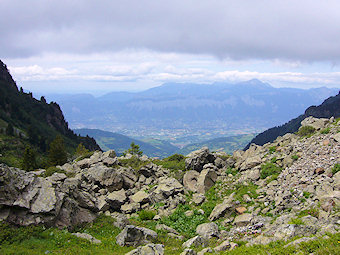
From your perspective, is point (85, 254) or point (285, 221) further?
point (285, 221)

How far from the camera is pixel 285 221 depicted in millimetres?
16656

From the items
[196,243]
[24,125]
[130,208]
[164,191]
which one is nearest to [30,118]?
[24,125]

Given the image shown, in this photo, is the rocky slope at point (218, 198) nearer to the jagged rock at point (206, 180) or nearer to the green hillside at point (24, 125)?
the jagged rock at point (206, 180)

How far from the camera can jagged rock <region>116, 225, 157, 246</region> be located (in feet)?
59.9

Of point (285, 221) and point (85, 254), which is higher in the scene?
point (285, 221)

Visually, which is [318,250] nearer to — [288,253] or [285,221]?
[288,253]

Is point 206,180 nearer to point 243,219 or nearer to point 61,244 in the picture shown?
point 243,219

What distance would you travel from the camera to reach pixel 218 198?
2753 centimetres

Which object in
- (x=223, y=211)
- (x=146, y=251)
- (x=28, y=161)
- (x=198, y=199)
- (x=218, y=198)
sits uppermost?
(x=146, y=251)

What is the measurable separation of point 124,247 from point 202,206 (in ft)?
35.7

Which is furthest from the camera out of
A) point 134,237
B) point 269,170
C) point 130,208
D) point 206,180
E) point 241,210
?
point 206,180

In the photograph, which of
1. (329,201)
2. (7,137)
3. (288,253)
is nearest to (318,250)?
(288,253)

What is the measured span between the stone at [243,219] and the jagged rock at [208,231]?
6.44ft

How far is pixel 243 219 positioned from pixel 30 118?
154m
